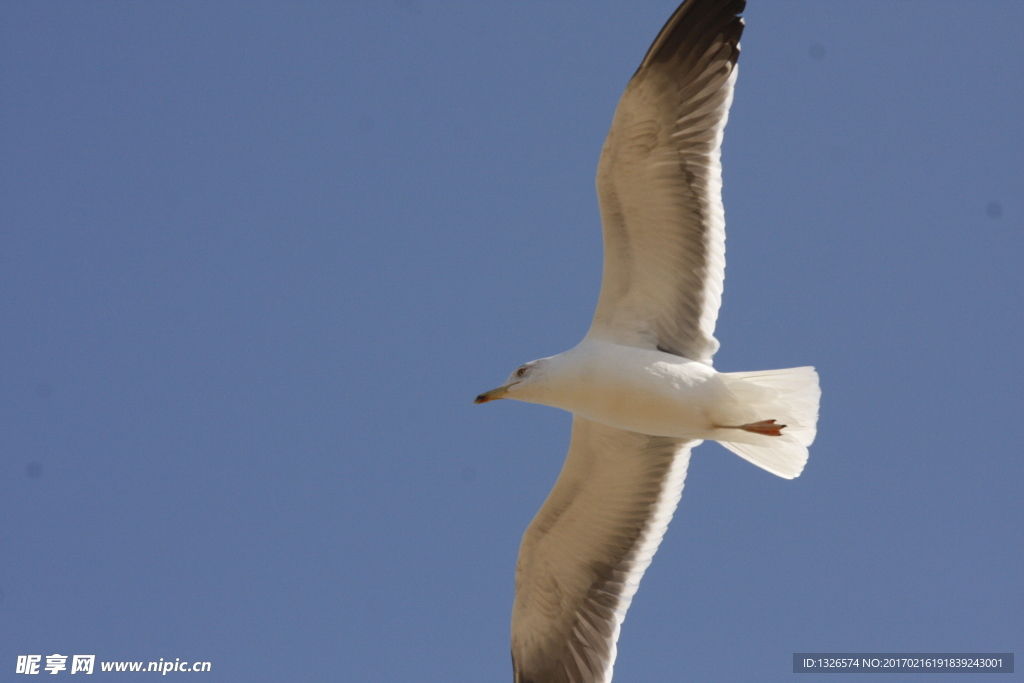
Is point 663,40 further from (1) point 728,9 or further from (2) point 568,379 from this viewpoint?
(2) point 568,379

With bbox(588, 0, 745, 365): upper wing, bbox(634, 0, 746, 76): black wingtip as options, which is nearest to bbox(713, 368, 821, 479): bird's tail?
bbox(588, 0, 745, 365): upper wing

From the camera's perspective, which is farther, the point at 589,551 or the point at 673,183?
the point at 589,551

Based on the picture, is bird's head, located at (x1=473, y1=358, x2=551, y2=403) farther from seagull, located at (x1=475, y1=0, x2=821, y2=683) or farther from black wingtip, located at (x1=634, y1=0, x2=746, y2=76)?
black wingtip, located at (x1=634, y1=0, x2=746, y2=76)

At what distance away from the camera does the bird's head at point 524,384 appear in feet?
24.1

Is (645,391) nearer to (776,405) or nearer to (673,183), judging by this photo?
(776,405)

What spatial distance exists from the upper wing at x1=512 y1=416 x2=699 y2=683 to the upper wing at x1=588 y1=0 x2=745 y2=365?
1.03 m

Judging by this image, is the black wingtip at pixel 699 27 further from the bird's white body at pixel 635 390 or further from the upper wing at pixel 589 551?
the upper wing at pixel 589 551

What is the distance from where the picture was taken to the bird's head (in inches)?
289

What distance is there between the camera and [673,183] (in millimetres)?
7102

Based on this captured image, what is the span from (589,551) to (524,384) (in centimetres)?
151

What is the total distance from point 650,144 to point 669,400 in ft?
5.02

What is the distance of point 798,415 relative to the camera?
23.1ft

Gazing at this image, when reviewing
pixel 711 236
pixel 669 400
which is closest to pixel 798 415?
pixel 669 400

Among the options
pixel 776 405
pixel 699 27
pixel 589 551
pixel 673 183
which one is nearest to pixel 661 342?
pixel 776 405
